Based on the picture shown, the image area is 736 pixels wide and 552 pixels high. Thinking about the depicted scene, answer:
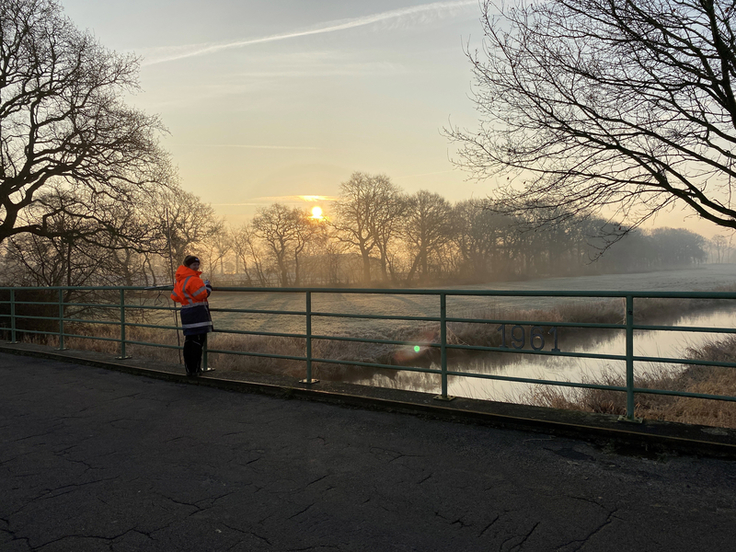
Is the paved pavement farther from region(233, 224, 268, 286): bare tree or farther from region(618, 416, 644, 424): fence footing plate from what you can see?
region(233, 224, 268, 286): bare tree

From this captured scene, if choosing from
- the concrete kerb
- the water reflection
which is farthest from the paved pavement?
the water reflection

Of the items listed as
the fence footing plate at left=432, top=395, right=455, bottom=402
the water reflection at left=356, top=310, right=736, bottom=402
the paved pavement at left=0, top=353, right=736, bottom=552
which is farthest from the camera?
the water reflection at left=356, top=310, right=736, bottom=402

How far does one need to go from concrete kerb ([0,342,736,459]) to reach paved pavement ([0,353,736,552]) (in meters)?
0.14

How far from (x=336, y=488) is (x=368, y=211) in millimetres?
54232

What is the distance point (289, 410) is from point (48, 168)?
18840 mm

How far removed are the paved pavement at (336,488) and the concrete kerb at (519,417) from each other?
0.47ft

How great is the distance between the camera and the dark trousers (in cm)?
753

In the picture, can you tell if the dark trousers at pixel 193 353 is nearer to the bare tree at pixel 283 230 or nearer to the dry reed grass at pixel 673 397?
the dry reed grass at pixel 673 397

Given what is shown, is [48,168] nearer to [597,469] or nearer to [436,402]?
[436,402]

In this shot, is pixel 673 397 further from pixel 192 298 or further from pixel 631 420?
pixel 192 298

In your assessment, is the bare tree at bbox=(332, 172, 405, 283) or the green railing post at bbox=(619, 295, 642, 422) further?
Result: the bare tree at bbox=(332, 172, 405, 283)

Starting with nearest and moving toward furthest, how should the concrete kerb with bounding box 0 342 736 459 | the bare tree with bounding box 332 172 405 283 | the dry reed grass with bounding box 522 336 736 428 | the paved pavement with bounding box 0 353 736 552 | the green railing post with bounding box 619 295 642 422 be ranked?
1. the paved pavement with bounding box 0 353 736 552
2. the concrete kerb with bounding box 0 342 736 459
3. the green railing post with bounding box 619 295 642 422
4. the dry reed grass with bounding box 522 336 736 428
5. the bare tree with bounding box 332 172 405 283

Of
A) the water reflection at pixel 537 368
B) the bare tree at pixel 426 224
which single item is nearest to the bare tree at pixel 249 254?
the bare tree at pixel 426 224

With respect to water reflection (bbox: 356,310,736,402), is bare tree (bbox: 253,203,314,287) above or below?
above
